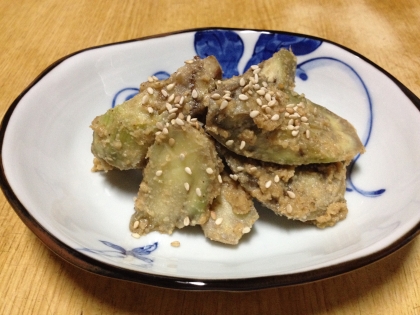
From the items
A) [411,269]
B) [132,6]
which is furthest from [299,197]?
[132,6]

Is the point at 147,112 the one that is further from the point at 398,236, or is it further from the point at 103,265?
the point at 398,236

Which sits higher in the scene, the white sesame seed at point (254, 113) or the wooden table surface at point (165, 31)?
the white sesame seed at point (254, 113)

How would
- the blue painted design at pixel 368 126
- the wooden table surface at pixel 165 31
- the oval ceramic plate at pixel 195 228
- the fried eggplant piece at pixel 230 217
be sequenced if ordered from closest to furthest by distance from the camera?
the oval ceramic plate at pixel 195 228, the wooden table surface at pixel 165 31, the fried eggplant piece at pixel 230 217, the blue painted design at pixel 368 126

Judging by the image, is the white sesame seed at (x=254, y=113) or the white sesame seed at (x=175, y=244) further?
the white sesame seed at (x=175, y=244)

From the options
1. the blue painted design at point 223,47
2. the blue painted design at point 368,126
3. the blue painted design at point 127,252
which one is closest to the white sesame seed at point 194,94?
the blue painted design at point 127,252

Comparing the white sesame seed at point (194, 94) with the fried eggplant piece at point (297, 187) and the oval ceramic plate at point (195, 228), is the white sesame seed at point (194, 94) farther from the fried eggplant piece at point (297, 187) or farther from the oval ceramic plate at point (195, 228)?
the oval ceramic plate at point (195, 228)

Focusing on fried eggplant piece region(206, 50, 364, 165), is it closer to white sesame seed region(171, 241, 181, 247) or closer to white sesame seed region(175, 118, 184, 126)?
white sesame seed region(175, 118, 184, 126)

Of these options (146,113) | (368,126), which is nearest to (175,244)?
(146,113)
